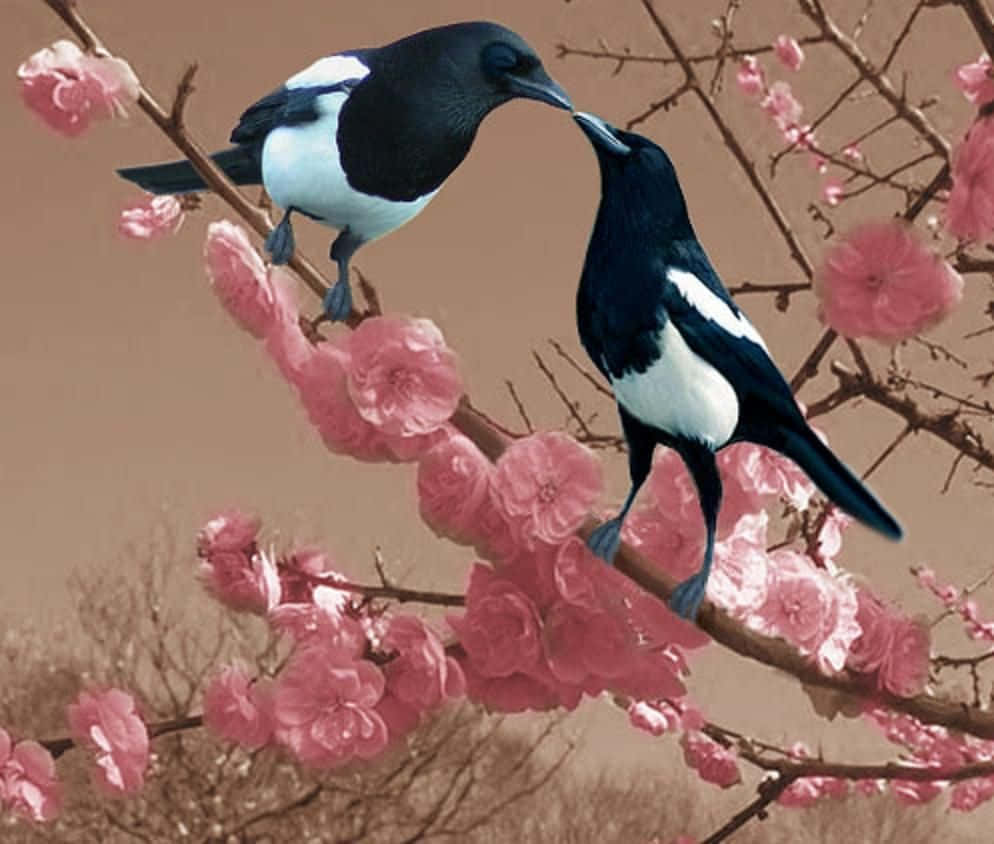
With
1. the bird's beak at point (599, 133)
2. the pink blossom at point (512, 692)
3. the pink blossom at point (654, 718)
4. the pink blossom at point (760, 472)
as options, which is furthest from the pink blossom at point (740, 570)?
Answer: the pink blossom at point (654, 718)

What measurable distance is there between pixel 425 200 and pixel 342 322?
0.10 metres

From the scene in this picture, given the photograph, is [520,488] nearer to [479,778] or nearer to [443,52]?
[443,52]

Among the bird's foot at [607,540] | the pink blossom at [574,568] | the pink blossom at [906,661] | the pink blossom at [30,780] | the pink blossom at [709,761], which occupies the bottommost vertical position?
the pink blossom at [709,761]

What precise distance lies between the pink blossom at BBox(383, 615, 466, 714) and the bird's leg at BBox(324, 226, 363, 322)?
21 cm

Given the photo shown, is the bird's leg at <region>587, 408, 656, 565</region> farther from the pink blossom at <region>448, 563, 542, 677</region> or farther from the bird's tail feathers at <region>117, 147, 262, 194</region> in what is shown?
the bird's tail feathers at <region>117, 147, 262, 194</region>

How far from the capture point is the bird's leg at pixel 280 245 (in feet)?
2.16

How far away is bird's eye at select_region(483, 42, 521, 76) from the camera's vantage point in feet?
2.23

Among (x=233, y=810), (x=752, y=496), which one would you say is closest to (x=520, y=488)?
(x=752, y=496)

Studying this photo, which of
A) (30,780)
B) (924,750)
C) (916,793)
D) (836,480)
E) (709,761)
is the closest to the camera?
(836,480)

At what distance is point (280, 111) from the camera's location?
29.3 inches

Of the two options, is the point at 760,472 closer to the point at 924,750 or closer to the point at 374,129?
the point at 374,129

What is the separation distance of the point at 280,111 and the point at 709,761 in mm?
1207

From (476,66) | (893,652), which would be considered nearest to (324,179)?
(476,66)

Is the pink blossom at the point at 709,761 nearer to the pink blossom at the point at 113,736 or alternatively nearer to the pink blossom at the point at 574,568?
the pink blossom at the point at 113,736
